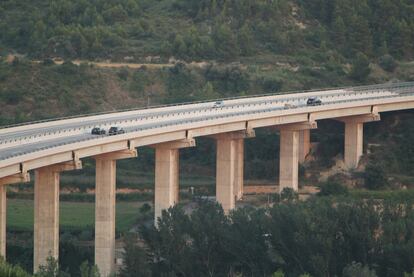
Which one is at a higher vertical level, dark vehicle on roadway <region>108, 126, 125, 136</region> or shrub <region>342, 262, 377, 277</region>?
dark vehicle on roadway <region>108, 126, 125, 136</region>

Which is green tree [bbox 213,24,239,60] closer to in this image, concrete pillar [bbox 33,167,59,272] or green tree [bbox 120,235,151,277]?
concrete pillar [bbox 33,167,59,272]

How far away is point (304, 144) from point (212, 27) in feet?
97.0

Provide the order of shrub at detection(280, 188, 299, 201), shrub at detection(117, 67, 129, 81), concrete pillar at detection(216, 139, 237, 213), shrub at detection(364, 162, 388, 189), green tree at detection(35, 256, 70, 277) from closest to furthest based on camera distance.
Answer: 1. green tree at detection(35, 256, 70, 277)
2. concrete pillar at detection(216, 139, 237, 213)
3. shrub at detection(280, 188, 299, 201)
4. shrub at detection(364, 162, 388, 189)
5. shrub at detection(117, 67, 129, 81)

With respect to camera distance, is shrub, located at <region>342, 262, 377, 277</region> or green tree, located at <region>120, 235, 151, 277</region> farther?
green tree, located at <region>120, 235, 151, 277</region>

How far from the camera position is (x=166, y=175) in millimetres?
95500

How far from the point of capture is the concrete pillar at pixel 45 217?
84.1 m

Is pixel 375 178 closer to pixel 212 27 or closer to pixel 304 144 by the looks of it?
pixel 304 144

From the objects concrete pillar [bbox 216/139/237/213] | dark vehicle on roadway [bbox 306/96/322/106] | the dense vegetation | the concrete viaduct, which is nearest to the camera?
the dense vegetation

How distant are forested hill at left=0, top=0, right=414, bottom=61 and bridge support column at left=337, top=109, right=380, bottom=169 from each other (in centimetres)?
2670

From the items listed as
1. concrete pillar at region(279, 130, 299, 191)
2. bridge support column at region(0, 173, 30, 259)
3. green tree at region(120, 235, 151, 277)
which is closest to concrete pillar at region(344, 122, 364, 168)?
concrete pillar at region(279, 130, 299, 191)

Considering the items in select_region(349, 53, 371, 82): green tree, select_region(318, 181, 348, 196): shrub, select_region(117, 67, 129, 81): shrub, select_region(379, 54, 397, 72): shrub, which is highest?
select_region(379, 54, 397, 72): shrub

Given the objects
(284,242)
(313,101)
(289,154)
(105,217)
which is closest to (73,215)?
(105,217)

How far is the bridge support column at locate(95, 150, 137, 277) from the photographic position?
8725 centimetres

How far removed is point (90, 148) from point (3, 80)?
38.2 m
